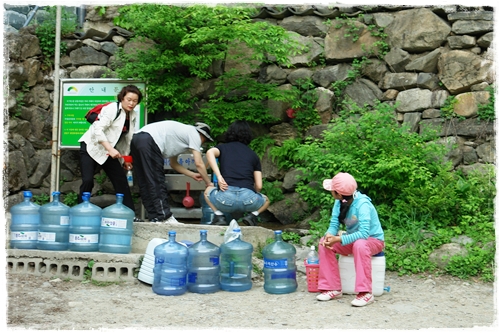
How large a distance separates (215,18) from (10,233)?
3.72 metres

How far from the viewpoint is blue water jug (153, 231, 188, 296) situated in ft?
17.6

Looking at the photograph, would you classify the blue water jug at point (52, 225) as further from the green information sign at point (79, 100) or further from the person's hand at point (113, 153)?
the green information sign at point (79, 100)

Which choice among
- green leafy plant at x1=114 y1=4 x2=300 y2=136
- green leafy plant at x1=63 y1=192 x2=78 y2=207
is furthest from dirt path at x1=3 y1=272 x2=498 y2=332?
green leafy plant at x1=114 y1=4 x2=300 y2=136

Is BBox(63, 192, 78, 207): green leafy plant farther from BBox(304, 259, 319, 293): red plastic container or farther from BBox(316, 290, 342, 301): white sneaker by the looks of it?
BBox(316, 290, 342, 301): white sneaker

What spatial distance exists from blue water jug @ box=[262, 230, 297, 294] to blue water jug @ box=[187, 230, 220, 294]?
1.58 ft

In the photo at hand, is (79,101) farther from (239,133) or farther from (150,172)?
(239,133)

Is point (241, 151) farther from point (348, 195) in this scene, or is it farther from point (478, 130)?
point (478, 130)

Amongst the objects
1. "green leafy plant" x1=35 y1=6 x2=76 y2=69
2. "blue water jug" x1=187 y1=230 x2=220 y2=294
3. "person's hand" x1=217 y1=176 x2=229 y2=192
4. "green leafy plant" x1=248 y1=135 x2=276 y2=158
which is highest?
"green leafy plant" x1=35 y1=6 x2=76 y2=69

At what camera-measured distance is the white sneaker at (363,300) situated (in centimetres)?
487

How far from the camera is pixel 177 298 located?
17.2 feet

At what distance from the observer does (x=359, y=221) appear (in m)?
5.01

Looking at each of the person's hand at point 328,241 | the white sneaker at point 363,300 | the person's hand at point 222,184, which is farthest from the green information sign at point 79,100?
the white sneaker at point 363,300

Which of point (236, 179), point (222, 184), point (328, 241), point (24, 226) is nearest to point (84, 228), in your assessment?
point (24, 226)

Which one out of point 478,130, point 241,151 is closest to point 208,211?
point 241,151
